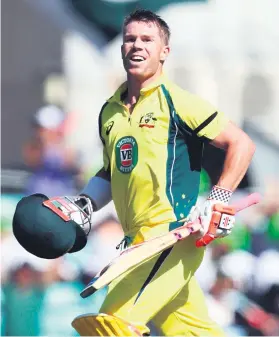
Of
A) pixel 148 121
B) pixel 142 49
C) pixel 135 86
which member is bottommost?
pixel 148 121

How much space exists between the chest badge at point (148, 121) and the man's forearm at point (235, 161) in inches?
13.5

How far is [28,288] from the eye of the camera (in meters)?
7.22

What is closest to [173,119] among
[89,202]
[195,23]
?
[89,202]

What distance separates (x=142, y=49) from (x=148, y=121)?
320mm

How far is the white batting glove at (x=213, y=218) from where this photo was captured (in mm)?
4199

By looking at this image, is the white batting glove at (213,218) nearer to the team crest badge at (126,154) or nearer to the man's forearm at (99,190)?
the team crest badge at (126,154)

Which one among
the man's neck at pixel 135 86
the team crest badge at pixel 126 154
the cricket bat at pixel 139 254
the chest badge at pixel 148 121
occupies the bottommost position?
the cricket bat at pixel 139 254

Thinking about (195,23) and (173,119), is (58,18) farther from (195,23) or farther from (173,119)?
(173,119)

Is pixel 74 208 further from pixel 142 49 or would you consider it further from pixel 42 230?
pixel 142 49

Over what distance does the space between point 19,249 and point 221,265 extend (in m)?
1.46

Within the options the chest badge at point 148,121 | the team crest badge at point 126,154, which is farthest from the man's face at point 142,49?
the team crest badge at point 126,154

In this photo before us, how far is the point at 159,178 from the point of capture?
4.34 metres

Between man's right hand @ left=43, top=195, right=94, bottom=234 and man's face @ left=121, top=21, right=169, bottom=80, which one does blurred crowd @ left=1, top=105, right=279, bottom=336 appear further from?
man's face @ left=121, top=21, right=169, bottom=80

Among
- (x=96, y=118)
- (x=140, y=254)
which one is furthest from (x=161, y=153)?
(x=96, y=118)
